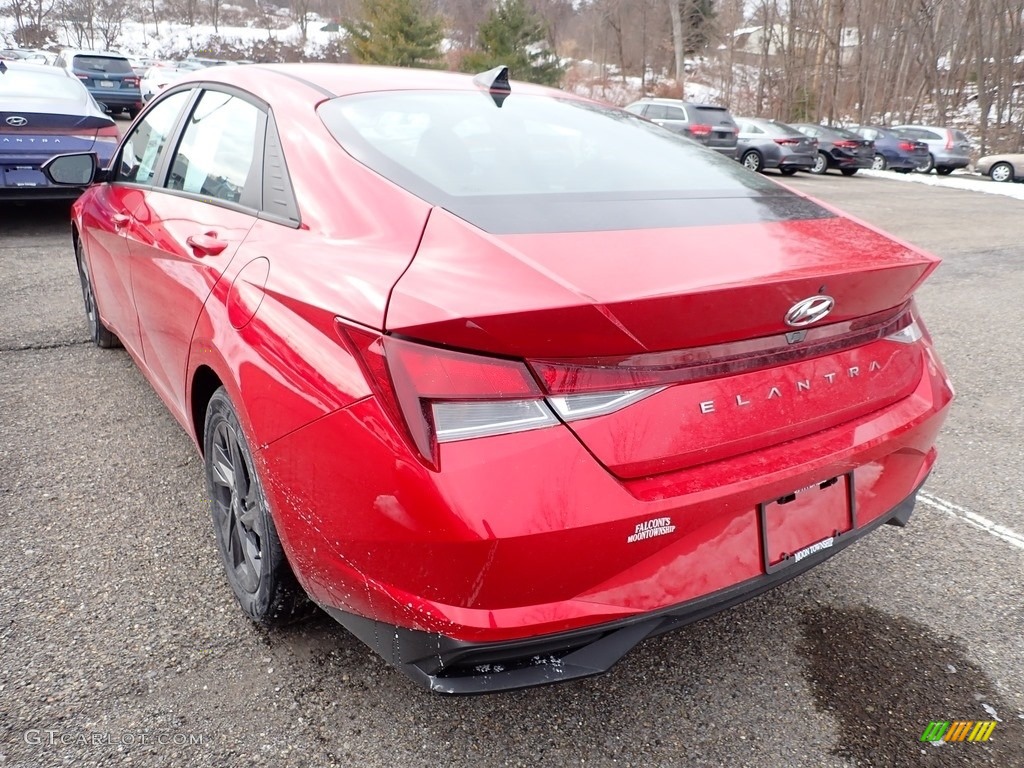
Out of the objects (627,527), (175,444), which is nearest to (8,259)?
(175,444)

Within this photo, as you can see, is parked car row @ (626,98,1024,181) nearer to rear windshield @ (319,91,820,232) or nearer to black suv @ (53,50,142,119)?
black suv @ (53,50,142,119)

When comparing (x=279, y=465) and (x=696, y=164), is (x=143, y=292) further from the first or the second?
(x=696, y=164)

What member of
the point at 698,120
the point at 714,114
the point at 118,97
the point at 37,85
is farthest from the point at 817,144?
the point at 118,97

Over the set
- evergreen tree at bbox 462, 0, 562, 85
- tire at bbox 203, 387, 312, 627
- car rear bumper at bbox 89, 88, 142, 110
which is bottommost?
tire at bbox 203, 387, 312, 627

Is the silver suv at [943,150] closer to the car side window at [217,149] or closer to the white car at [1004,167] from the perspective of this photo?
the white car at [1004,167]

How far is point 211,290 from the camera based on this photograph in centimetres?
214

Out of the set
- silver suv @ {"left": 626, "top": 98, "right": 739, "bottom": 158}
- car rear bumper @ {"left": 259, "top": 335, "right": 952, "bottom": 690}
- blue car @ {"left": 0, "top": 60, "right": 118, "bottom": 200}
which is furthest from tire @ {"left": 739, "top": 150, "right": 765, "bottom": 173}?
car rear bumper @ {"left": 259, "top": 335, "right": 952, "bottom": 690}

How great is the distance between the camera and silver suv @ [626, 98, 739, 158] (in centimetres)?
1889

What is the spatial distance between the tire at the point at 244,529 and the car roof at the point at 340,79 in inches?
38.1

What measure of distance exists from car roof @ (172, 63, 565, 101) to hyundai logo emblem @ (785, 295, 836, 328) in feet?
4.76

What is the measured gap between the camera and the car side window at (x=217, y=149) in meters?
2.31

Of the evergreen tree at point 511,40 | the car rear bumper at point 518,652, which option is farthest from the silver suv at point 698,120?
the car rear bumper at point 518,652

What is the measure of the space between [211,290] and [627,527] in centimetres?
136

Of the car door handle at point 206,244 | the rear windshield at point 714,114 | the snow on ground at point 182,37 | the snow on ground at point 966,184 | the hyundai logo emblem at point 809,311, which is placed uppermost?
the snow on ground at point 182,37
